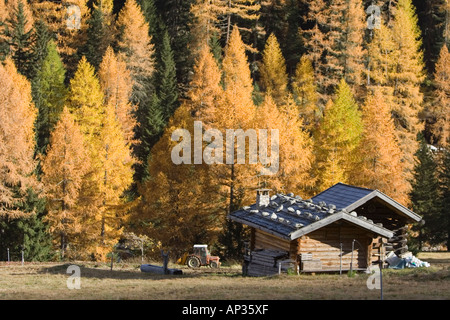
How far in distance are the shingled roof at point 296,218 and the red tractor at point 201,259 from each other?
221 inches

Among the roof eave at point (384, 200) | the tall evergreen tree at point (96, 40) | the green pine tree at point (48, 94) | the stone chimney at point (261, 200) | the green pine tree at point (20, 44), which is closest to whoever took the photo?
the roof eave at point (384, 200)

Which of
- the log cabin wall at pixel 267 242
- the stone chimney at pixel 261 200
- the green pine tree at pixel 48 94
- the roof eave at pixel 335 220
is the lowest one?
the log cabin wall at pixel 267 242

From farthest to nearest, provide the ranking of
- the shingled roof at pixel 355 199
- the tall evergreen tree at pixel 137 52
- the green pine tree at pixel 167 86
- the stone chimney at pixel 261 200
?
1. the tall evergreen tree at pixel 137 52
2. the green pine tree at pixel 167 86
3. the stone chimney at pixel 261 200
4. the shingled roof at pixel 355 199

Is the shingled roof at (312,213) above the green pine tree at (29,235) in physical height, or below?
above

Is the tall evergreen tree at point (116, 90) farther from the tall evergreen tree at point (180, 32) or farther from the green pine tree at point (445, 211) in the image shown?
the green pine tree at point (445, 211)

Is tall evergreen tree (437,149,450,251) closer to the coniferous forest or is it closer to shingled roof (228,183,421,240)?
the coniferous forest

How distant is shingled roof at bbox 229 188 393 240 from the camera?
25.8 m

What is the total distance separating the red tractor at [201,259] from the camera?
34.5m

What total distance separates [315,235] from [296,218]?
3.63 ft

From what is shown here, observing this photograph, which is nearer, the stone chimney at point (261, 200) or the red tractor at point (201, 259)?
the stone chimney at point (261, 200)

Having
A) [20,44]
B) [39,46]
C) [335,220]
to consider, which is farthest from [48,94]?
[335,220]

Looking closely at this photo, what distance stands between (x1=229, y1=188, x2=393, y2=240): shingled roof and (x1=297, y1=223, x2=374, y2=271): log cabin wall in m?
0.77

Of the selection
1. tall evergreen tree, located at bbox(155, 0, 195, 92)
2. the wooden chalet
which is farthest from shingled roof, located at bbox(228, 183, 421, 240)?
tall evergreen tree, located at bbox(155, 0, 195, 92)

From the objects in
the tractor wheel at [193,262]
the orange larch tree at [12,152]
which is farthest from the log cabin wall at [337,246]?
the orange larch tree at [12,152]
